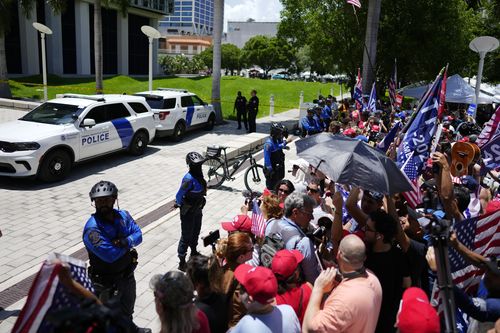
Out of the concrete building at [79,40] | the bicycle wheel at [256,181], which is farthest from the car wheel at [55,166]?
the concrete building at [79,40]

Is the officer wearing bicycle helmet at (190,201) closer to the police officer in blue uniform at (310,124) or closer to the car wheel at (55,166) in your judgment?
the car wheel at (55,166)

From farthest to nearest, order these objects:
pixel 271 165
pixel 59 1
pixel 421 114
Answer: pixel 59 1, pixel 271 165, pixel 421 114

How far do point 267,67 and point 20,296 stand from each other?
310ft

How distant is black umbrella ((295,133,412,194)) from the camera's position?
4.26m

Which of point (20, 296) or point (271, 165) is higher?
point (271, 165)

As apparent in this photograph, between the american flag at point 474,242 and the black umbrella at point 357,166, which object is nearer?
the american flag at point 474,242

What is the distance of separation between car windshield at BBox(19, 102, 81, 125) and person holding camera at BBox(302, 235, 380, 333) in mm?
9510

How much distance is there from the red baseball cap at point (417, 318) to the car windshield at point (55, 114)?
10.1 meters

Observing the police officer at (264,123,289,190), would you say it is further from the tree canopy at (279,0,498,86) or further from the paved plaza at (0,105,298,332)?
the tree canopy at (279,0,498,86)

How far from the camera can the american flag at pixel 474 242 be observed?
3.81 meters

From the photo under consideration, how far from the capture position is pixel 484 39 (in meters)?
13.5

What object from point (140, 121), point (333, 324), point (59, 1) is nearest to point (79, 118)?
point (140, 121)

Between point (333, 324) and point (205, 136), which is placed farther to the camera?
point (205, 136)

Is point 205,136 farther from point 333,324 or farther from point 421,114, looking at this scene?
point 333,324
